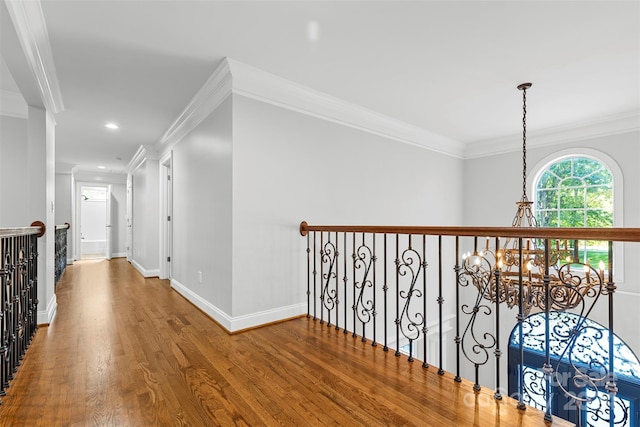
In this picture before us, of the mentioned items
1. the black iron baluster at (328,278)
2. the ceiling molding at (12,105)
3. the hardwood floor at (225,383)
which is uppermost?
the ceiling molding at (12,105)

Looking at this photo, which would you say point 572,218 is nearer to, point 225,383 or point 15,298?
point 225,383

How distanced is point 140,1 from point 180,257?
3.09m

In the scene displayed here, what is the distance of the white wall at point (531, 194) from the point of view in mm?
4074

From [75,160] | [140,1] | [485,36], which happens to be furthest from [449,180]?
[75,160]

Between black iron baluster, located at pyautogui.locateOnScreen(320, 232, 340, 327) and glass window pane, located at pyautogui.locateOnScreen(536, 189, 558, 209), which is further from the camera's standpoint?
glass window pane, located at pyautogui.locateOnScreen(536, 189, 558, 209)

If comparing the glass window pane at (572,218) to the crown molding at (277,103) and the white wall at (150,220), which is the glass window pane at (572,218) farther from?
the white wall at (150,220)

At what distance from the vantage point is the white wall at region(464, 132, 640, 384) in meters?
4.07

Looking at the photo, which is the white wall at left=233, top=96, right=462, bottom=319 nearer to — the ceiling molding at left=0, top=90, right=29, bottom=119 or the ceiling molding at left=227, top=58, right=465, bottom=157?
the ceiling molding at left=227, top=58, right=465, bottom=157

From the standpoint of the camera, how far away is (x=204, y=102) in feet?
11.0

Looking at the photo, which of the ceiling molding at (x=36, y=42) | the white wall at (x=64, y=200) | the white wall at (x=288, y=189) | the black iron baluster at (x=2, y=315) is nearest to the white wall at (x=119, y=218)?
the white wall at (x=64, y=200)

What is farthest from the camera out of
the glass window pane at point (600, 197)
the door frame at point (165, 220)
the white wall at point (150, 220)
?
the white wall at point (150, 220)

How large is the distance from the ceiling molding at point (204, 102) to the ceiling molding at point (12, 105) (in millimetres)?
1500

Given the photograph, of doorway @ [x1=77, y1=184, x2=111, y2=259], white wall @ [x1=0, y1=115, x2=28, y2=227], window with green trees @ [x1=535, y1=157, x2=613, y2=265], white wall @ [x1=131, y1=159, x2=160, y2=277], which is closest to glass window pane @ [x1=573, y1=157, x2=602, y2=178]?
window with green trees @ [x1=535, y1=157, x2=613, y2=265]

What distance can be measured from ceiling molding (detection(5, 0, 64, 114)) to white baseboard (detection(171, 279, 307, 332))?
2.44 metres
